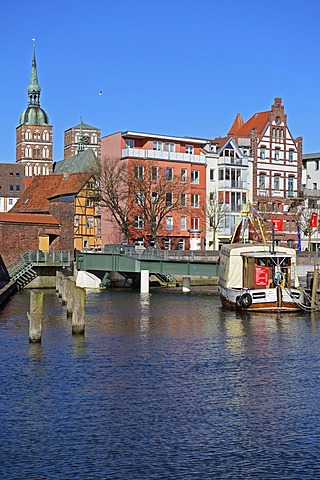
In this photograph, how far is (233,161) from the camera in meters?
101

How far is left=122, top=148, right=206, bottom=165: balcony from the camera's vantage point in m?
92.8

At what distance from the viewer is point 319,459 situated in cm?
1934

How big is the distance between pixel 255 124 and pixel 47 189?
91.3ft

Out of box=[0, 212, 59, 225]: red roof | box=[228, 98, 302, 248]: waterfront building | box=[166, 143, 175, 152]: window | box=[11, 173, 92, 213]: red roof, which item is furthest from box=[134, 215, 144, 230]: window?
box=[228, 98, 302, 248]: waterfront building

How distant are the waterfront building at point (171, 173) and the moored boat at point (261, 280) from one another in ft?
129

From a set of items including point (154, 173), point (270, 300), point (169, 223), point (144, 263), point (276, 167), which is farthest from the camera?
point (276, 167)

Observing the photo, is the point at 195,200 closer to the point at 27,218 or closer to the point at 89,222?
the point at 89,222

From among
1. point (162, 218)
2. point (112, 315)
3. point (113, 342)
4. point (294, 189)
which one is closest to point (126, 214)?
point (162, 218)

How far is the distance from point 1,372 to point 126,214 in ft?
205

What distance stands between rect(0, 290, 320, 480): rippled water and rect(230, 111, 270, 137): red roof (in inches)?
2506

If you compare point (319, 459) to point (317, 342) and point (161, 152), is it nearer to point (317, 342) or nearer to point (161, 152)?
Result: point (317, 342)

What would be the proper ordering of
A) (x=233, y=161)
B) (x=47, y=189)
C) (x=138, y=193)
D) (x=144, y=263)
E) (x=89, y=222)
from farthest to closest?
(x=47, y=189)
(x=233, y=161)
(x=89, y=222)
(x=138, y=193)
(x=144, y=263)

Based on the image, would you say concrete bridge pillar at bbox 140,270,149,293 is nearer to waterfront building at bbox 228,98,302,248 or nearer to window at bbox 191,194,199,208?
window at bbox 191,194,199,208

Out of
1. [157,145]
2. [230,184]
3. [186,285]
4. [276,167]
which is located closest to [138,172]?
[157,145]
